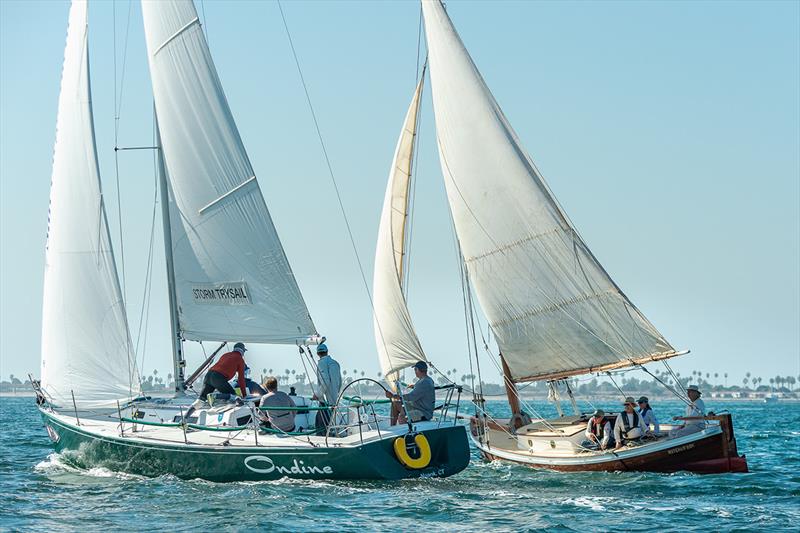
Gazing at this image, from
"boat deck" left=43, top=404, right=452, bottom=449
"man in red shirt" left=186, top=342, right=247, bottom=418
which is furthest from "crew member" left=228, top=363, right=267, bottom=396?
"boat deck" left=43, top=404, right=452, bottom=449

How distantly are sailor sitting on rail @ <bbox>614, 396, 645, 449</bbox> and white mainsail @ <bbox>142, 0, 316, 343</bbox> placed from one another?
744cm

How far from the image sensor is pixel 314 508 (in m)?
18.4

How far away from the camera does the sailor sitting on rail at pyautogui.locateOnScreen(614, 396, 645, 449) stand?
24781 millimetres

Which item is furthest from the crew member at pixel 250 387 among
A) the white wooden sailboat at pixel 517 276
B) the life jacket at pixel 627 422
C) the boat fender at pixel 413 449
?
the life jacket at pixel 627 422

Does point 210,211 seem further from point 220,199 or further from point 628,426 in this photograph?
point 628,426

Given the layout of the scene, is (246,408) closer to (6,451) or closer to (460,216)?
(460,216)

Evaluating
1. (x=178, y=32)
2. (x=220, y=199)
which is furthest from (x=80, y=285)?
(x=178, y=32)

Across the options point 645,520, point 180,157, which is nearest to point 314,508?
point 645,520

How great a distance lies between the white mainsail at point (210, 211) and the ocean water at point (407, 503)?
344 cm

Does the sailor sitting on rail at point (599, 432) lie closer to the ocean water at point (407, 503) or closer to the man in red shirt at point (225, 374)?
the ocean water at point (407, 503)

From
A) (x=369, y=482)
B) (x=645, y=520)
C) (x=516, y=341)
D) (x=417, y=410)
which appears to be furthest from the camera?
(x=516, y=341)

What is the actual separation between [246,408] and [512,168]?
1018 centimetres

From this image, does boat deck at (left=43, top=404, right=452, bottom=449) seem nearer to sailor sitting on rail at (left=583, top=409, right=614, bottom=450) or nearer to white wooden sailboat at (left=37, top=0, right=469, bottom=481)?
white wooden sailboat at (left=37, top=0, right=469, bottom=481)

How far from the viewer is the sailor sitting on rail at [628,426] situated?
24.8 metres
